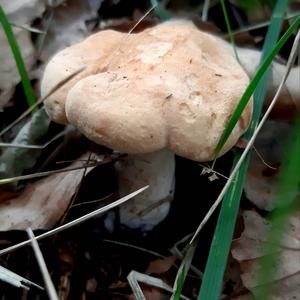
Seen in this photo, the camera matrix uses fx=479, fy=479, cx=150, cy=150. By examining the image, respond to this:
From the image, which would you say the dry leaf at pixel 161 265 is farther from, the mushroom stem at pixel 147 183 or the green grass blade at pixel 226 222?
the green grass blade at pixel 226 222

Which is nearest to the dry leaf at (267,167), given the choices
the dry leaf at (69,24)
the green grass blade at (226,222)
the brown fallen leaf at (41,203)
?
the green grass blade at (226,222)

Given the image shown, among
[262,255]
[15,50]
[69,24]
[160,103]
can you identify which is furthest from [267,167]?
[69,24]

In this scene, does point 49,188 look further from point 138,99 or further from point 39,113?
point 138,99

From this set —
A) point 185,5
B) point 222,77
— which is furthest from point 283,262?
point 185,5

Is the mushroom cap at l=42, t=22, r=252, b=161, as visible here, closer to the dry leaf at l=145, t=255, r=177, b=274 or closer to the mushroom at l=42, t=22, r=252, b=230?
the mushroom at l=42, t=22, r=252, b=230

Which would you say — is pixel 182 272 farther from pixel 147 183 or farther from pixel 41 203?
pixel 41 203

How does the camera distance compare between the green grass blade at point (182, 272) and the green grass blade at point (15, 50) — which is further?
the green grass blade at point (15, 50)

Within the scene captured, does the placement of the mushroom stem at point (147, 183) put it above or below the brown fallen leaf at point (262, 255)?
above
